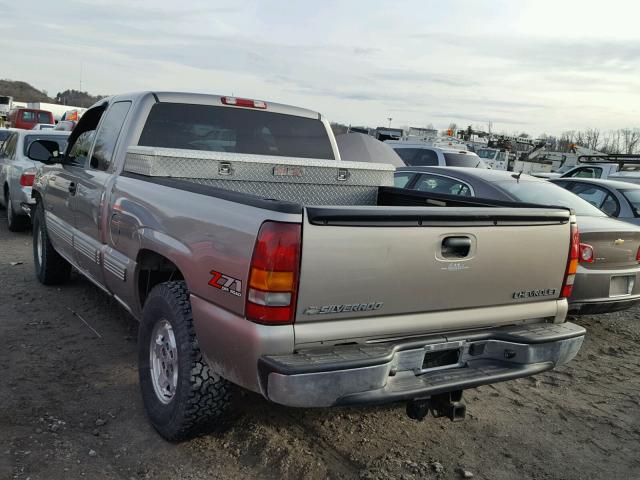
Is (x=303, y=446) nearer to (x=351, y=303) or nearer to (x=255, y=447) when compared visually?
(x=255, y=447)

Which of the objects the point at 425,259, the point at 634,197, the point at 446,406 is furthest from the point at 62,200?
the point at 634,197

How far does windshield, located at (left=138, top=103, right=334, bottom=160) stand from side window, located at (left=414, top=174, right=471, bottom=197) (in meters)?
1.99

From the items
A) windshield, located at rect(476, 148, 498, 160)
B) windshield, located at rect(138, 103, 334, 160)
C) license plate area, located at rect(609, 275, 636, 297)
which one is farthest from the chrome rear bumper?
windshield, located at rect(476, 148, 498, 160)

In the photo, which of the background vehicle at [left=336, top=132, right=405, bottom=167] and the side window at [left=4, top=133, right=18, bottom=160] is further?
the side window at [left=4, top=133, right=18, bottom=160]

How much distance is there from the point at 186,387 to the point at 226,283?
646 millimetres

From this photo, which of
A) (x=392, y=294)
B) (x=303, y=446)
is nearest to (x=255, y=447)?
(x=303, y=446)

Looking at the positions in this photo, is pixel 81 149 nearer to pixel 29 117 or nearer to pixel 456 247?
pixel 456 247

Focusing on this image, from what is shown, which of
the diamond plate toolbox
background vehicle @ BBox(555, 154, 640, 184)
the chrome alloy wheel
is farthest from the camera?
background vehicle @ BBox(555, 154, 640, 184)

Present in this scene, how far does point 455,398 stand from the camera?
3195 mm

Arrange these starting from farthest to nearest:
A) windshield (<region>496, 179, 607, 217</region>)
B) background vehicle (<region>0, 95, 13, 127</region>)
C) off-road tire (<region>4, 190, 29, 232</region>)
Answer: background vehicle (<region>0, 95, 13, 127</region>) → off-road tire (<region>4, 190, 29, 232</region>) → windshield (<region>496, 179, 607, 217</region>)

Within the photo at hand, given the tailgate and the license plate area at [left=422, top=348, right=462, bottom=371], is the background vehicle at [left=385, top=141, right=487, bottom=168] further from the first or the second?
the license plate area at [left=422, top=348, right=462, bottom=371]

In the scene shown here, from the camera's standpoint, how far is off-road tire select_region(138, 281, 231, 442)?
2.99m

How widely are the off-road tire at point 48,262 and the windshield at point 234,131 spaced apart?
2219mm

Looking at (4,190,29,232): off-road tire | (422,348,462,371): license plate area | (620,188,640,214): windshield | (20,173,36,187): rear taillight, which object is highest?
(620,188,640,214): windshield
